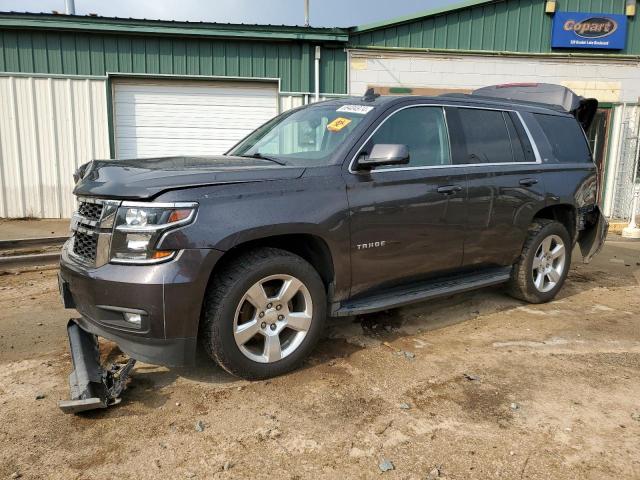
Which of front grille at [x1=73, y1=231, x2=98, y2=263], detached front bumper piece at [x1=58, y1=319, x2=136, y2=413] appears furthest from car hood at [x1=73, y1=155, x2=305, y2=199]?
detached front bumper piece at [x1=58, y1=319, x2=136, y2=413]

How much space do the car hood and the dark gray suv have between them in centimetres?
1

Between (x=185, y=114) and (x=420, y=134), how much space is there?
24.5 feet

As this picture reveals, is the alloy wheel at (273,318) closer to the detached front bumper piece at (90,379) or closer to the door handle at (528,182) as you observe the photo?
the detached front bumper piece at (90,379)

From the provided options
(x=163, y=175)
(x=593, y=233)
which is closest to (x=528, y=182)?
(x=593, y=233)

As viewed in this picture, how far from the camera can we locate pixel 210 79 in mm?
10281

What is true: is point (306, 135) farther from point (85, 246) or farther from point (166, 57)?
point (166, 57)

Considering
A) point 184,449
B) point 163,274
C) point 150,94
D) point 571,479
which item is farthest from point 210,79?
point 571,479

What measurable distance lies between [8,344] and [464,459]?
3474 millimetres

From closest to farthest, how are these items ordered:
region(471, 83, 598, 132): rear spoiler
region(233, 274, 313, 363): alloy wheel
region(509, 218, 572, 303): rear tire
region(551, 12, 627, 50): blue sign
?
1. region(233, 274, 313, 363): alloy wheel
2. region(509, 218, 572, 303): rear tire
3. region(471, 83, 598, 132): rear spoiler
4. region(551, 12, 627, 50): blue sign

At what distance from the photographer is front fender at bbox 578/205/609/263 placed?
227 inches

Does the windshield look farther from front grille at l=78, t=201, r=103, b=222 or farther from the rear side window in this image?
front grille at l=78, t=201, r=103, b=222

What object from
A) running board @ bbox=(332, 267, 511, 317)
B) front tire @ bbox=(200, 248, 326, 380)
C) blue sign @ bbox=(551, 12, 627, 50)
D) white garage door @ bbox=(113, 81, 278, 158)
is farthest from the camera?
blue sign @ bbox=(551, 12, 627, 50)

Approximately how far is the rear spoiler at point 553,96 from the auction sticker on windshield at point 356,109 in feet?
7.99

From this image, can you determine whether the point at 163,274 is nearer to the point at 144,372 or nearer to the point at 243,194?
the point at 243,194
